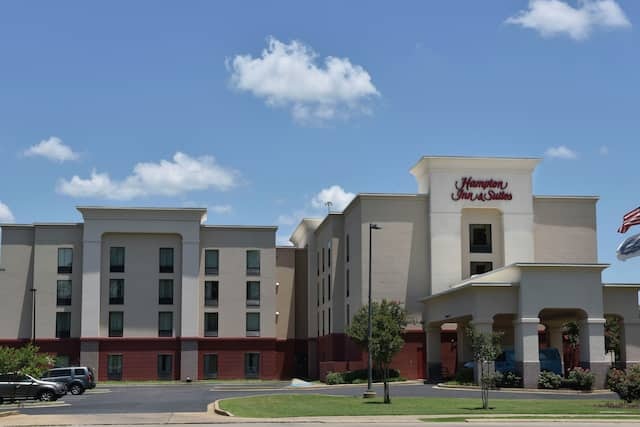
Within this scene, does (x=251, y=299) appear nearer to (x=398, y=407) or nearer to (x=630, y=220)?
Result: (x=398, y=407)

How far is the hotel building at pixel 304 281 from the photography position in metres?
61.8

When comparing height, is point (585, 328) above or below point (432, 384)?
above

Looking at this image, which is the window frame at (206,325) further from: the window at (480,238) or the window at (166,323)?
the window at (480,238)

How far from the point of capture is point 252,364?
77.7 m

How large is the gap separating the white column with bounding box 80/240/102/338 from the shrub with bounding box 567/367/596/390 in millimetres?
41099

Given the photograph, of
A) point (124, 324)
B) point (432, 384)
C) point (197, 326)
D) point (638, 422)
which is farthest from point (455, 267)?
point (638, 422)

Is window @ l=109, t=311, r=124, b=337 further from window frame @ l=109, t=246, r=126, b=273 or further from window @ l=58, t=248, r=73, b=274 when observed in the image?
window @ l=58, t=248, r=73, b=274

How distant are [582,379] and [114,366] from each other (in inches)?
1628

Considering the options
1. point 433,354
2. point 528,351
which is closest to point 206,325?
point 433,354

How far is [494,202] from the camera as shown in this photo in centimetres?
6519

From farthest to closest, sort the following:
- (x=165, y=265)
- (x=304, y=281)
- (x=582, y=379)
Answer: (x=304, y=281), (x=165, y=265), (x=582, y=379)

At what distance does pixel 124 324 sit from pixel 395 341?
127 feet

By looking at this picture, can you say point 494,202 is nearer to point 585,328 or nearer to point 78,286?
point 585,328

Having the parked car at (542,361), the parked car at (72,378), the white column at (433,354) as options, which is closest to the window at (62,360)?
the parked car at (72,378)
